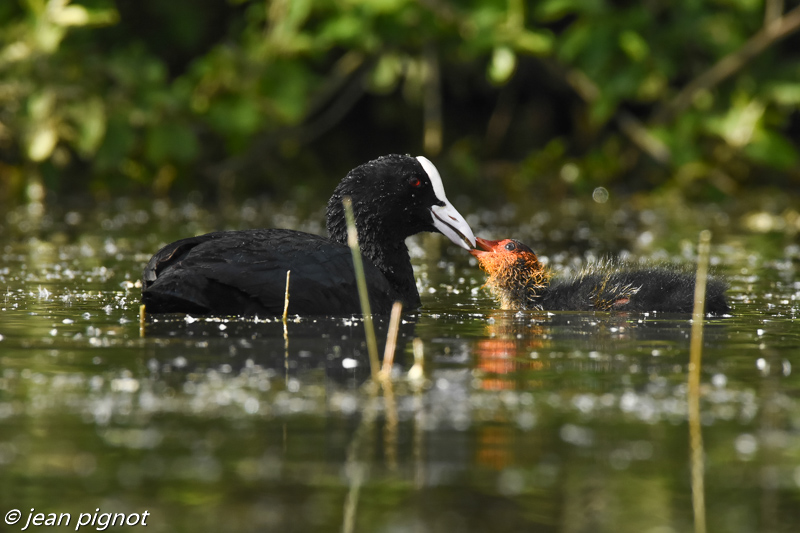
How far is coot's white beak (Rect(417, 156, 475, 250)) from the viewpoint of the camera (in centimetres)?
760

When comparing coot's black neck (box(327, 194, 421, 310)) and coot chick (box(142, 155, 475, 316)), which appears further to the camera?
coot's black neck (box(327, 194, 421, 310))

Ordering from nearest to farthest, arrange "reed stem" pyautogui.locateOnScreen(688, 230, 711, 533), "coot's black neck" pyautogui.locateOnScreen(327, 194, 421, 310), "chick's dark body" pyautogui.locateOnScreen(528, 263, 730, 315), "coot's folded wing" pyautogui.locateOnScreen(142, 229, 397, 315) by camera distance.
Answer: "reed stem" pyautogui.locateOnScreen(688, 230, 711, 533) < "coot's folded wing" pyautogui.locateOnScreen(142, 229, 397, 315) < "chick's dark body" pyautogui.locateOnScreen(528, 263, 730, 315) < "coot's black neck" pyautogui.locateOnScreen(327, 194, 421, 310)

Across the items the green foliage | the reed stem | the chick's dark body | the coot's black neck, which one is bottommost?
the reed stem

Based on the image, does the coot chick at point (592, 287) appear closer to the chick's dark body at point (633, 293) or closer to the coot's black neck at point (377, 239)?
the chick's dark body at point (633, 293)

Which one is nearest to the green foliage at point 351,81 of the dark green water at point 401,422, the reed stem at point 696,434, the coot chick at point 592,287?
the coot chick at point 592,287

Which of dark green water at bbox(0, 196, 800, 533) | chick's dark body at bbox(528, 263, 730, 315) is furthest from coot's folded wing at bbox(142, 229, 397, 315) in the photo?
chick's dark body at bbox(528, 263, 730, 315)

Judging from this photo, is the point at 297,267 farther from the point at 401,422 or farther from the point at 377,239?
the point at 401,422

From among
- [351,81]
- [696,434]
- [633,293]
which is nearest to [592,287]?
[633,293]

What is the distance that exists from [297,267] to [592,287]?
6.33ft

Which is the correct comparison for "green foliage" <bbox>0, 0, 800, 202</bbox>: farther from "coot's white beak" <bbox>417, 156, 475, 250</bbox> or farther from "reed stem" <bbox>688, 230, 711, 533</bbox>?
"reed stem" <bbox>688, 230, 711, 533</bbox>

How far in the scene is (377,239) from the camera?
7.62 metres

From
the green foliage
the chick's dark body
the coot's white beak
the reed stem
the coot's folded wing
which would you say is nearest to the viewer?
the reed stem

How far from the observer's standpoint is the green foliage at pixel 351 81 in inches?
546

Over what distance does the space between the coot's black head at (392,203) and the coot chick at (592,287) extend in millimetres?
272
